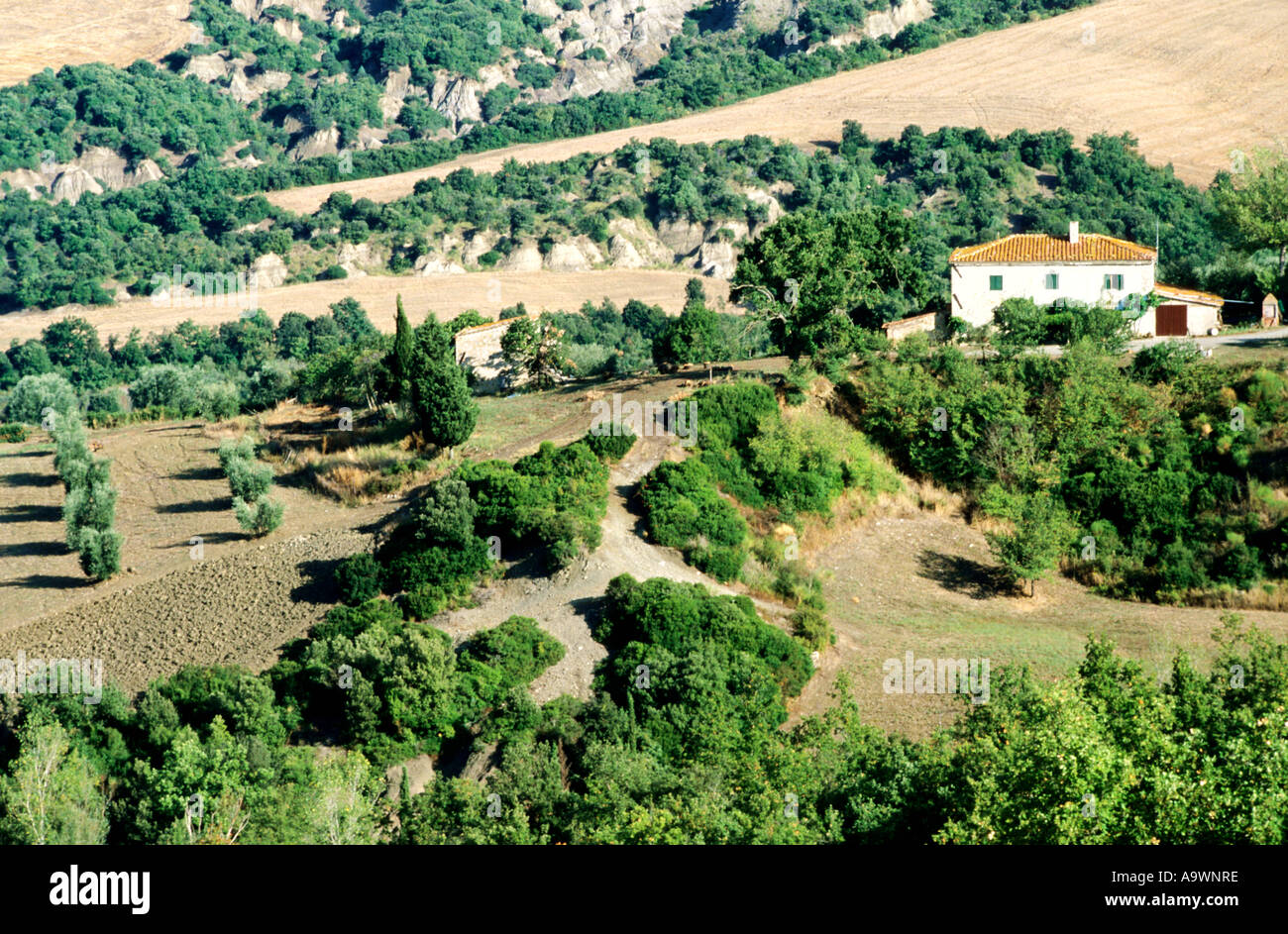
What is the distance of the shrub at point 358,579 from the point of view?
39438mm

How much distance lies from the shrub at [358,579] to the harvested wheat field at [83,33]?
532ft

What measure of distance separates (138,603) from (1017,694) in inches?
974

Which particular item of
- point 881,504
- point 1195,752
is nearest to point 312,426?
point 881,504

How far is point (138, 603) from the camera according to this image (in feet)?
135

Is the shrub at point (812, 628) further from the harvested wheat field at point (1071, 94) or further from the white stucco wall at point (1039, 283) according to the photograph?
the harvested wheat field at point (1071, 94)

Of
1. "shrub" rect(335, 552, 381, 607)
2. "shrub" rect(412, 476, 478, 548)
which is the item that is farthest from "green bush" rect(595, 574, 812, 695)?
"shrub" rect(335, 552, 381, 607)

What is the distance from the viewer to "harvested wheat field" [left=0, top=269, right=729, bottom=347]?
10706 centimetres

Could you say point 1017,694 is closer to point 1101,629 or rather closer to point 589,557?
point 1101,629

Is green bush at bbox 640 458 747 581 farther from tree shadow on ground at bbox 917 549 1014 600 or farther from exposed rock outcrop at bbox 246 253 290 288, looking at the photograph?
exposed rock outcrop at bbox 246 253 290 288

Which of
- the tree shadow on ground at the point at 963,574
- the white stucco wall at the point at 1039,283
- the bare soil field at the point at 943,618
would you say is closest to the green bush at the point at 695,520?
the bare soil field at the point at 943,618

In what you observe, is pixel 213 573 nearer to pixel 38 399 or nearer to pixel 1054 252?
pixel 1054 252

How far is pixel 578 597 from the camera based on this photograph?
39.6 metres

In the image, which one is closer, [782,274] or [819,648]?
[819,648]
